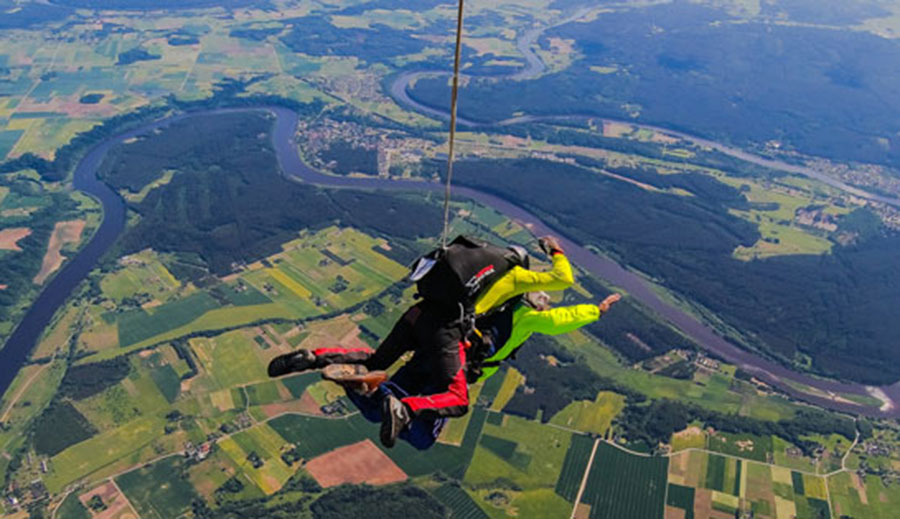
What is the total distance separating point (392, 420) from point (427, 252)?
25979mm

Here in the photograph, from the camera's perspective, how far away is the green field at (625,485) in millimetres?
29922

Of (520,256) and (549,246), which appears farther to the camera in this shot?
(549,246)

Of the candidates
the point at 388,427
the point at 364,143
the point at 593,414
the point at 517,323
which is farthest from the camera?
the point at 364,143

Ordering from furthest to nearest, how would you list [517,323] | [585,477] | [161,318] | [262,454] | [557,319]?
[161,318] → [262,454] → [585,477] → [517,323] → [557,319]

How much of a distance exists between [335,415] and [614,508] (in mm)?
13910

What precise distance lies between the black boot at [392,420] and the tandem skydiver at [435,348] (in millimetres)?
163

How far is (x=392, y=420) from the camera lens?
6.01 metres

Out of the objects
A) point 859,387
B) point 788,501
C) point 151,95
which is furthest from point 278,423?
point 151,95

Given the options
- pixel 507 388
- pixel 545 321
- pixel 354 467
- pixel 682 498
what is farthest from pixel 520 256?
pixel 507 388

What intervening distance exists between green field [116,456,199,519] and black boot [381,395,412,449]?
2707 cm

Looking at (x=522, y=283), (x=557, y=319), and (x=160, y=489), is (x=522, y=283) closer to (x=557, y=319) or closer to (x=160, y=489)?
(x=557, y=319)

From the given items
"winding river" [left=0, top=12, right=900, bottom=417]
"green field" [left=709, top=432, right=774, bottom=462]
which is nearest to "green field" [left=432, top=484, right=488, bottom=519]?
"green field" [left=709, top=432, right=774, bottom=462]

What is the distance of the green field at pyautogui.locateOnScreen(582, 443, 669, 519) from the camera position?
2992 centimetres

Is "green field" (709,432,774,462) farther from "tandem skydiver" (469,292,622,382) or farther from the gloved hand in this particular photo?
the gloved hand
